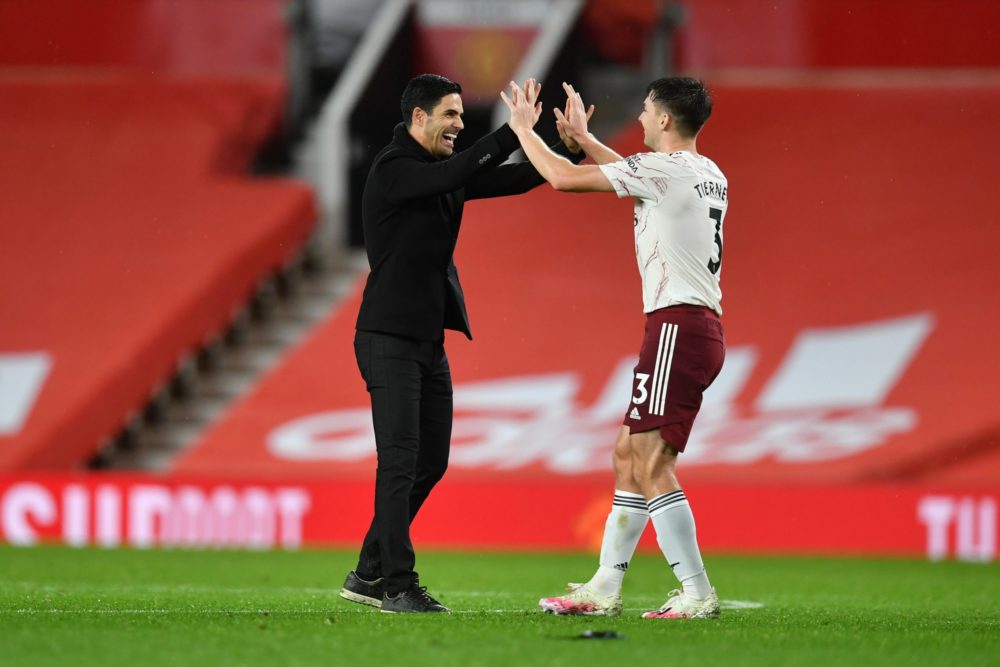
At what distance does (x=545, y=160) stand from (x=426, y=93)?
640 mm

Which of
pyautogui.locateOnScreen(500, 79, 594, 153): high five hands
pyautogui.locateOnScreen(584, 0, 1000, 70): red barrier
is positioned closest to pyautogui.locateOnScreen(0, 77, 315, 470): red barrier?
pyautogui.locateOnScreen(584, 0, 1000, 70): red barrier

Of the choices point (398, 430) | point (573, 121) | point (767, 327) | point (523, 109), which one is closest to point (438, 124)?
point (523, 109)

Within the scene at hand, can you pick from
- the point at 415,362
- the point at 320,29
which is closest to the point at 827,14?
the point at 320,29

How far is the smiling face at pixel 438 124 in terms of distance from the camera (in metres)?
6.69

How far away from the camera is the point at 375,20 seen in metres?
20.2

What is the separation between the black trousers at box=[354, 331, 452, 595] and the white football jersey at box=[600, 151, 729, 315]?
3.20ft

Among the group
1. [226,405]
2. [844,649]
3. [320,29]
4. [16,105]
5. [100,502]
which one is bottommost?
[844,649]

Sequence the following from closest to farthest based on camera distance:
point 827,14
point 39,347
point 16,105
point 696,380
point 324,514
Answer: point 696,380
point 324,514
point 39,347
point 16,105
point 827,14

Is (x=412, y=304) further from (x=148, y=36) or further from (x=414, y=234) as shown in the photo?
(x=148, y=36)

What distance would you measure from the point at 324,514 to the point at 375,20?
27.1ft

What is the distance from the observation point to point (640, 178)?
6.30 m

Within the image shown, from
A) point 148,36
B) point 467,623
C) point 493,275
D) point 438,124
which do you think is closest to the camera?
point 467,623

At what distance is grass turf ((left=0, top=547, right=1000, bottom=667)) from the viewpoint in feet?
16.8

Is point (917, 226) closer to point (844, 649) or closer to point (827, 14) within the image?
point (827, 14)
